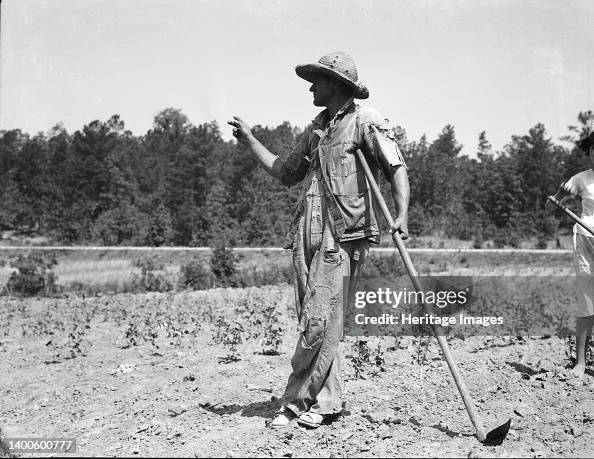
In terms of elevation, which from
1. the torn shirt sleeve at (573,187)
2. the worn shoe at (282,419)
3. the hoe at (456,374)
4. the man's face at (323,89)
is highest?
the man's face at (323,89)

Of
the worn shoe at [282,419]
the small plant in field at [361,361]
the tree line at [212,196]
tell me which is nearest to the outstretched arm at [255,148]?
the worn shoe at [282,419]

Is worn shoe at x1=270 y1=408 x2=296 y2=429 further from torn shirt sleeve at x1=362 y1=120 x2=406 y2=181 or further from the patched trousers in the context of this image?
torn shirt sleeve at x1=362 y1=120 x2=406 y2=181

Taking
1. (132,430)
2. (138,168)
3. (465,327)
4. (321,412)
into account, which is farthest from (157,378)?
(138,168)

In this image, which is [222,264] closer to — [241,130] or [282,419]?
[241,130]

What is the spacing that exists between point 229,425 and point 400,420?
113cm

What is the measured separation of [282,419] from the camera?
4.17 m

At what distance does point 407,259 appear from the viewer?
391 cm

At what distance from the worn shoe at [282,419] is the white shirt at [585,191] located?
333cm

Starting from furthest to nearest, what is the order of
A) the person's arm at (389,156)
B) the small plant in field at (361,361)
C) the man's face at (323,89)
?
the small plant in field at (361,361) → the man's face at (323,89) → the person's arm at (389,156)

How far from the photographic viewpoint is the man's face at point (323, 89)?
4.30 metres

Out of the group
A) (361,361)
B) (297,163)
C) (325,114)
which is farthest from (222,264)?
(325,114)

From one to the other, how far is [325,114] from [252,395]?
231 centimetres

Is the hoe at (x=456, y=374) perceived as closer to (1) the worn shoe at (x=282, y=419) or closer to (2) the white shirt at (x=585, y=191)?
(1) the worn shoe at (x=282, y=419)

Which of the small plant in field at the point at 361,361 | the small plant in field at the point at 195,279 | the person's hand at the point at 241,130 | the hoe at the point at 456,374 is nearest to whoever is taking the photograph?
the hoe at the point at 456,374
